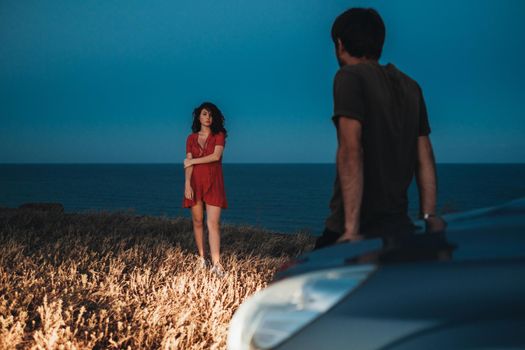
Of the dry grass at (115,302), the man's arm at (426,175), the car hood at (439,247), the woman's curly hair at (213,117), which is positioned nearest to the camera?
the car hood at (439,247)

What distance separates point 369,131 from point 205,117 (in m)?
4.36

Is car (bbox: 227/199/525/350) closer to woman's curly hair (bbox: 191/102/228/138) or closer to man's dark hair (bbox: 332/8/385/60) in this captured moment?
man's dark hair (bbox: 332/8/385/60)

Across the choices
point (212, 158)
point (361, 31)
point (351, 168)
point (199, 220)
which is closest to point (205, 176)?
point (212, 158)

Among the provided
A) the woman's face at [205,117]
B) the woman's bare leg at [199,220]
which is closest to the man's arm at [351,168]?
the woman's face at [205,117]

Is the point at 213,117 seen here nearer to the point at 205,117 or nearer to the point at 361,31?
the point at 205,117

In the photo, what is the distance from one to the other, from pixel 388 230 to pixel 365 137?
0.63 m

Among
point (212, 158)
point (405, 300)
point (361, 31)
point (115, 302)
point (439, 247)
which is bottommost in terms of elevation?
point (115, 302)

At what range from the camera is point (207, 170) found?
672 centimetres

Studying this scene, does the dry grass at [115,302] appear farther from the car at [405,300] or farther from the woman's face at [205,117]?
the car at [405,300]

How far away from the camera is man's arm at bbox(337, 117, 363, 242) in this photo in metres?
2.35

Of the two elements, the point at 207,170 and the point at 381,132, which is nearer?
the point at 381,132

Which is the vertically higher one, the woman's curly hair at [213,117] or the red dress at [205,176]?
the woman's curly hair at [213,117]

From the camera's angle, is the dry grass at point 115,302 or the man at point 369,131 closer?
the man at point 369,131

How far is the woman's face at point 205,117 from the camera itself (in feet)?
21.9
